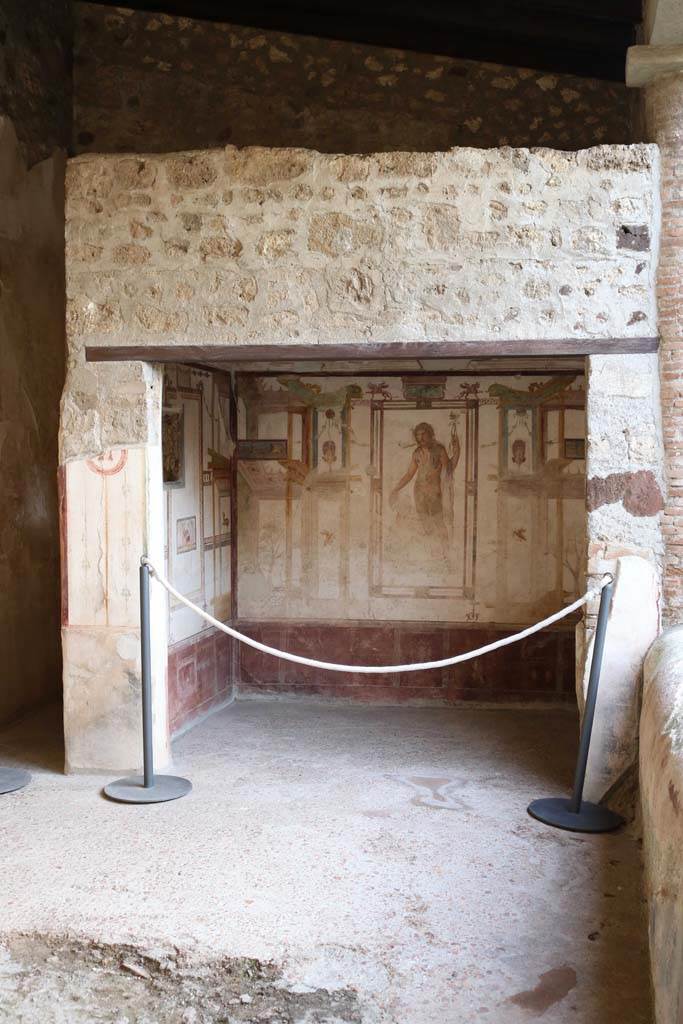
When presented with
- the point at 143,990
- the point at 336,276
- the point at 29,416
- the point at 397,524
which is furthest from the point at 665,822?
the point at 29,416

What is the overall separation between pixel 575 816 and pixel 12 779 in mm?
2862

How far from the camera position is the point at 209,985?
322 cm

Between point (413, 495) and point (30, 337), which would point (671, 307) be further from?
point (30, 337)

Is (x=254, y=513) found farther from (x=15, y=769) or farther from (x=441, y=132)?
(x=441, y=132)

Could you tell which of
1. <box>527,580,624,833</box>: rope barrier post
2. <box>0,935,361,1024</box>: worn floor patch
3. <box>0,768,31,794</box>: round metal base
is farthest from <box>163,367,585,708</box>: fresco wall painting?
<box>0,935,361,1024</box>: worn floor patch

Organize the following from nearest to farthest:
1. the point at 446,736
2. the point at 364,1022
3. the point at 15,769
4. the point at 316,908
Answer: the point at 364,1022 → the point at 316,908 → the point at 15,769 → the point at 446,736

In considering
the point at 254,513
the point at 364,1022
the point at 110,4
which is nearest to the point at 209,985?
the point at 364,1022

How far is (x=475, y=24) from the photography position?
21.5 feet

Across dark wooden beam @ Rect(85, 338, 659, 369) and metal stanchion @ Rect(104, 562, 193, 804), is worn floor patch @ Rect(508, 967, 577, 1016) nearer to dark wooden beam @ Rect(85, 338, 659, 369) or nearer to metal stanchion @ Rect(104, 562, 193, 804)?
metal stanchion @ Rect(104, 562, 193, 804)

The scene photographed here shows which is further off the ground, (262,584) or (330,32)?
(330,32)

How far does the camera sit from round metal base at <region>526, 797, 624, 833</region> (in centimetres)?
454

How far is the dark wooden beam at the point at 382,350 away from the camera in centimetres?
Result: 480

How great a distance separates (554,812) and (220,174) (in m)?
3.53

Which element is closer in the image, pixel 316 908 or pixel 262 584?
pixel 316 908
